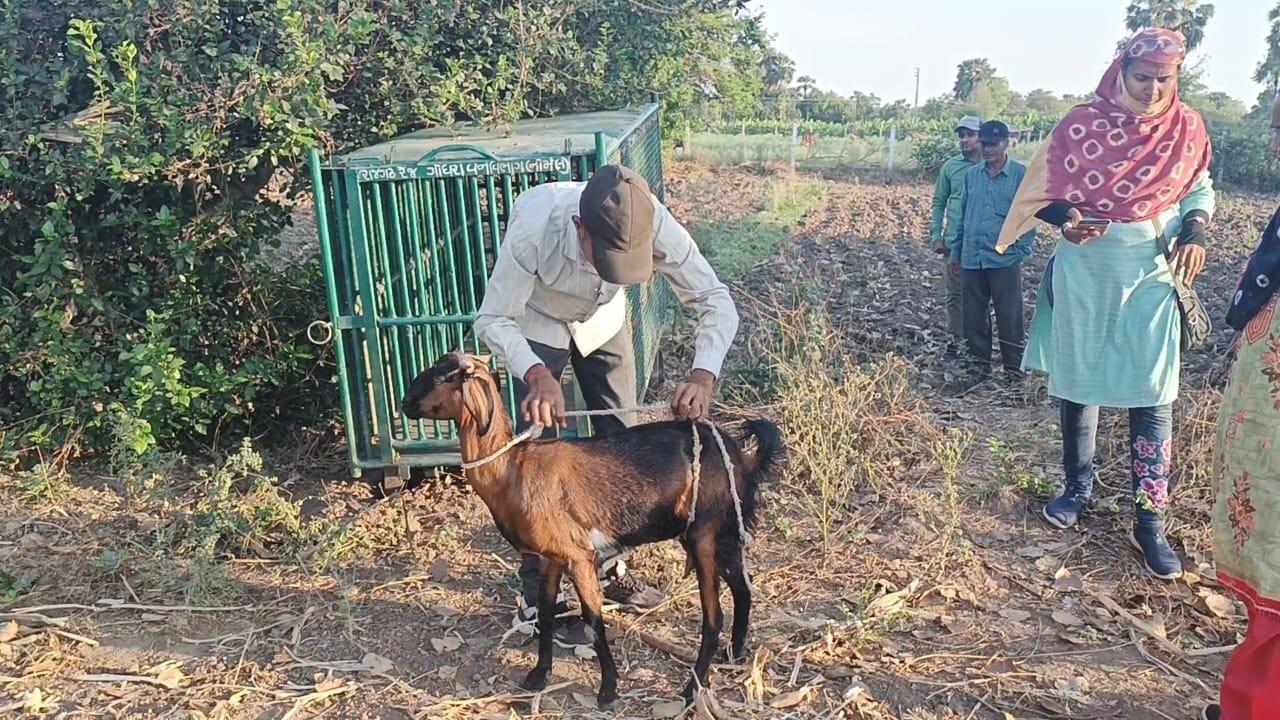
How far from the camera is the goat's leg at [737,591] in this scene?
376 centimetres

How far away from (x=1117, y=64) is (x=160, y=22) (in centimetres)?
522

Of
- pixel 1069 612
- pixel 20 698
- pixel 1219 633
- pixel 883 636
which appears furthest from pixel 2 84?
pixel 1219 633

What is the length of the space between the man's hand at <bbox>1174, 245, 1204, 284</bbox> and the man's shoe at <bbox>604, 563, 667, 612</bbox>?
2692mm

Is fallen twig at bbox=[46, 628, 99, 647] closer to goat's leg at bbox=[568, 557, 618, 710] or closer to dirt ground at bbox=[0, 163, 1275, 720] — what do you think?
dirt ground at bbox=[0, 163, 1275, 720]

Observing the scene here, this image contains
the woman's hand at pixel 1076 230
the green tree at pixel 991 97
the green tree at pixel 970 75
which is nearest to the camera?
the woman's hand at pixel 1076 230

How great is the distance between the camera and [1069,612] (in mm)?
4250

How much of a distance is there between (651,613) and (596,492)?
947mm

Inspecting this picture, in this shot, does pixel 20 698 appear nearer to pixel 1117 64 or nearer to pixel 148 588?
pixel 148 588

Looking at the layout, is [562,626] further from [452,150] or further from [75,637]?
[452,150]

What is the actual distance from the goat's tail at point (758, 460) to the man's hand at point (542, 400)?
763 millimetres

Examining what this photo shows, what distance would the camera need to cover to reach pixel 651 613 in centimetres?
434

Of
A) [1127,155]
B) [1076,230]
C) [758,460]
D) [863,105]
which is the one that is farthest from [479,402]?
[863,105]

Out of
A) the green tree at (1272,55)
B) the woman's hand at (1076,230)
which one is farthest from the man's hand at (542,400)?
the green tree at (1272,55)

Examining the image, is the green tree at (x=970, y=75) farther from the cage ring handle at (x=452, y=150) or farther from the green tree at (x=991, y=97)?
the cage ring handle at (x=452, y=150)
